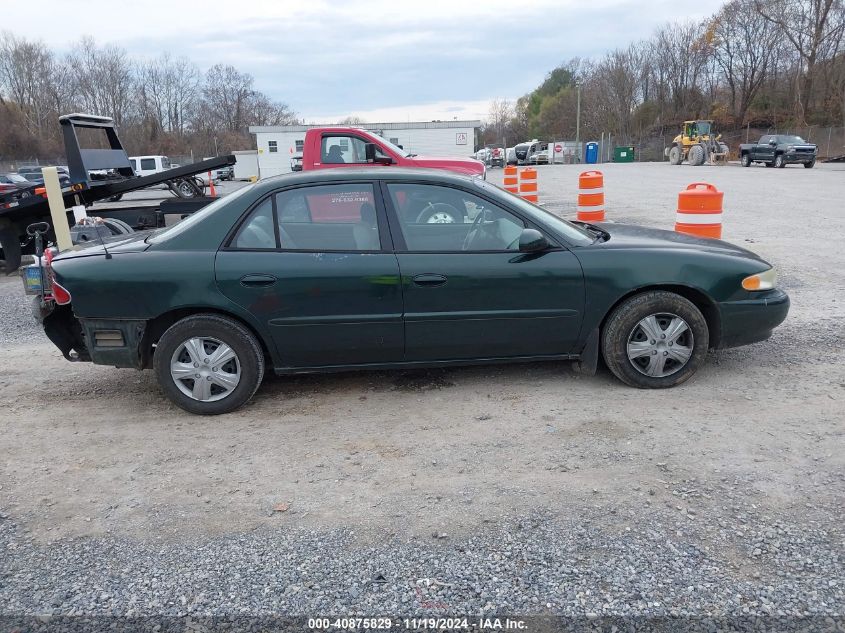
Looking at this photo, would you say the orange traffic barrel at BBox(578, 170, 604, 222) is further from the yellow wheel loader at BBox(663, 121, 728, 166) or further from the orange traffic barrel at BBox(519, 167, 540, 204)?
the yellow wheel loader at BBox(663, 121, 728, 166)

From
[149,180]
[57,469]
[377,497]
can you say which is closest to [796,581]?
[377,497]

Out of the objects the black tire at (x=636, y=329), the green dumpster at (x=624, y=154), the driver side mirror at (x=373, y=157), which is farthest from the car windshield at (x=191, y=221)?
the green dumpster at (x=624, y=154)

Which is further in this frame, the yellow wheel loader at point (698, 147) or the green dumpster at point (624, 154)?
the green dumpster at point (624, 154)

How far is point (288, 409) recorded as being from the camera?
4.32 metres

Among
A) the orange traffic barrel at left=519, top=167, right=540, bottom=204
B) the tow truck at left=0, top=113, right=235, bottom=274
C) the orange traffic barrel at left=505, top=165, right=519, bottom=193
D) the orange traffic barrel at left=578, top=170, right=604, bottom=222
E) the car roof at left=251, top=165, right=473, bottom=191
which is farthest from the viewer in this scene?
the orange traffic barrel at left=505, top=165, right=519, bottom=193

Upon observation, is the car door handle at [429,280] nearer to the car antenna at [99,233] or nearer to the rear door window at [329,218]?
the rear door window at [329,218]

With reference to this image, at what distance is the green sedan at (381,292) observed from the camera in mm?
4125

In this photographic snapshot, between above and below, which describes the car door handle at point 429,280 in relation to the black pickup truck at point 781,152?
below

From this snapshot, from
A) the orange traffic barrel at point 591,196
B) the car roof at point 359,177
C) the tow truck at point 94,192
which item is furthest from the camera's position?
the orange traffic barrel at point 591,196

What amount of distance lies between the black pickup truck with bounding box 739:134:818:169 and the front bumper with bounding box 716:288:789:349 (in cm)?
3440

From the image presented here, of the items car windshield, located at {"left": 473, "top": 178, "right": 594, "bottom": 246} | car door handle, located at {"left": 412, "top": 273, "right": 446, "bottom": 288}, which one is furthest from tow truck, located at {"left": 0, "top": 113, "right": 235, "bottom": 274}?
car windshield, located at {"left": 473, "top": 178, "right": 594, "bottom": 246}

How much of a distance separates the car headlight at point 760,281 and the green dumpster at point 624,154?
2334 inches

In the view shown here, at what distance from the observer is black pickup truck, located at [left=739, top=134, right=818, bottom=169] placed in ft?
109

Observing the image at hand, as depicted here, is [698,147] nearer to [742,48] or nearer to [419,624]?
[742,48]
